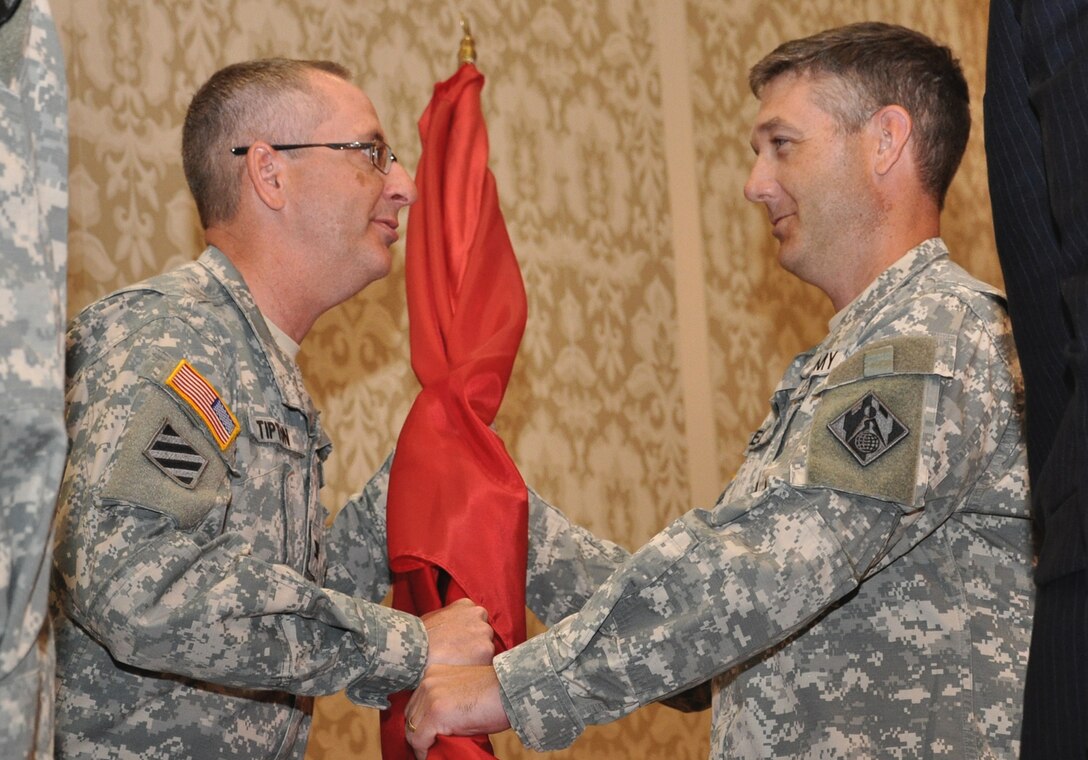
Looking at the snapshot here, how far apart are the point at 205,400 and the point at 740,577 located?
832 millimetres

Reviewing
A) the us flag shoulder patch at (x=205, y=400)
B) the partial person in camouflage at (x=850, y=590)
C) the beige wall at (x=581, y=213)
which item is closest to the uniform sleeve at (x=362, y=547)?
Result: the partial person in camouflage at (x=850, y=590)

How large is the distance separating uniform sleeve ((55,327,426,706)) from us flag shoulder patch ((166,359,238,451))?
0.9 inches

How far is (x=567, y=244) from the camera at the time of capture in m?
3.90

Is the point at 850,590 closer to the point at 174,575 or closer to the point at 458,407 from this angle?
the point at 458,407

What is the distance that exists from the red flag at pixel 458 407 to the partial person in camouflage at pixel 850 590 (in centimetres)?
25

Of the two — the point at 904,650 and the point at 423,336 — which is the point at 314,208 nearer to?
the point at 423,336

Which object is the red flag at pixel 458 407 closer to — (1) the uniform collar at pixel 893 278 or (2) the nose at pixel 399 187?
(2) the nose at pixel 399 187

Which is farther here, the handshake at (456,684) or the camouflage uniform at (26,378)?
the handshake at (456,684)

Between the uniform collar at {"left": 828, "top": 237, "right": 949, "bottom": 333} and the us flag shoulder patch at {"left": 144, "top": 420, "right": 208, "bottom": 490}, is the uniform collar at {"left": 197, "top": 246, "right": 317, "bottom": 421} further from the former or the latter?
the uniform collar at {"left": 828, "top": 237, "right": 949, "bottom": 333}

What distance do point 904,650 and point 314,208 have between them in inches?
51.7

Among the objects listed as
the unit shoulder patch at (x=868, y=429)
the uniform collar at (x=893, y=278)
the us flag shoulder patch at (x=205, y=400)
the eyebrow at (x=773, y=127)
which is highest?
the eyebrow at (x=773, y=127)

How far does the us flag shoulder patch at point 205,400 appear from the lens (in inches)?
76.0

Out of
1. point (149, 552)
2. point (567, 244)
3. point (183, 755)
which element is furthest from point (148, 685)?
point (567, 244)

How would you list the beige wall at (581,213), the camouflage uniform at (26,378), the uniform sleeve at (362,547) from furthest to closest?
1. the beige wall at (581,213)
2. the uniform sleeve at (362,547)
3. the camouflage uniform at (26,378)
